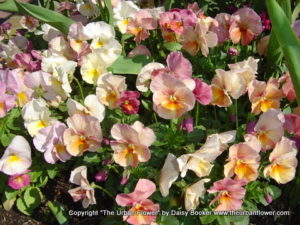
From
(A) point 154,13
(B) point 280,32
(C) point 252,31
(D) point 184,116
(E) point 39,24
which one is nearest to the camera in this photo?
(B) point 280,32

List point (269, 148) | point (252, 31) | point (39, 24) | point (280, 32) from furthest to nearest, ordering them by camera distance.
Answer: point (39, 24) < point (252, 31) < point (269, 148) < point (280, 32)

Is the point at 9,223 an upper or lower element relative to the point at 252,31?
lower

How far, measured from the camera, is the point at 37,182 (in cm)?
198

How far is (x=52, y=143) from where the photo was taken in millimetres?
1727

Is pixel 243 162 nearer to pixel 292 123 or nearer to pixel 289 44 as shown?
pixel 292 123

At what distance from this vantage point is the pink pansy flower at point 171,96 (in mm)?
1507

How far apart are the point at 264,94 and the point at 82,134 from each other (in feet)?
2.37

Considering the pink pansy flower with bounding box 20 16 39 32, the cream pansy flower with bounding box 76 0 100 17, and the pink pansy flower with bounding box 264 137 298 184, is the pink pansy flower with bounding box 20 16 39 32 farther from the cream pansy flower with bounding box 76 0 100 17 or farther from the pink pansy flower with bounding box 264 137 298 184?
the pink pansy flower with bounding box 264 137 298 184

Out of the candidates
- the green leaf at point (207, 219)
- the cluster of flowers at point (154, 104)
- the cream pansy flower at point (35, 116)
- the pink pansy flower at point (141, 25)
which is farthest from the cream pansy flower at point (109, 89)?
the green leaf at point (207, 219)

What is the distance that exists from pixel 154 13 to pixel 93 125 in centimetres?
74

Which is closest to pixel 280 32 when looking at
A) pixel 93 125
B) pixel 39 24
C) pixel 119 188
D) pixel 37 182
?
pixel 93 125

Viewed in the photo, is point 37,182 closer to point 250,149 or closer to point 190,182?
point 190,182

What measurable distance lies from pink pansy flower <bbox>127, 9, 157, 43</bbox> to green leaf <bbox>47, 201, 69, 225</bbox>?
842 millimetres

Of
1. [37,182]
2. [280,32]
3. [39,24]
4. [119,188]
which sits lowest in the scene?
[37,182]
